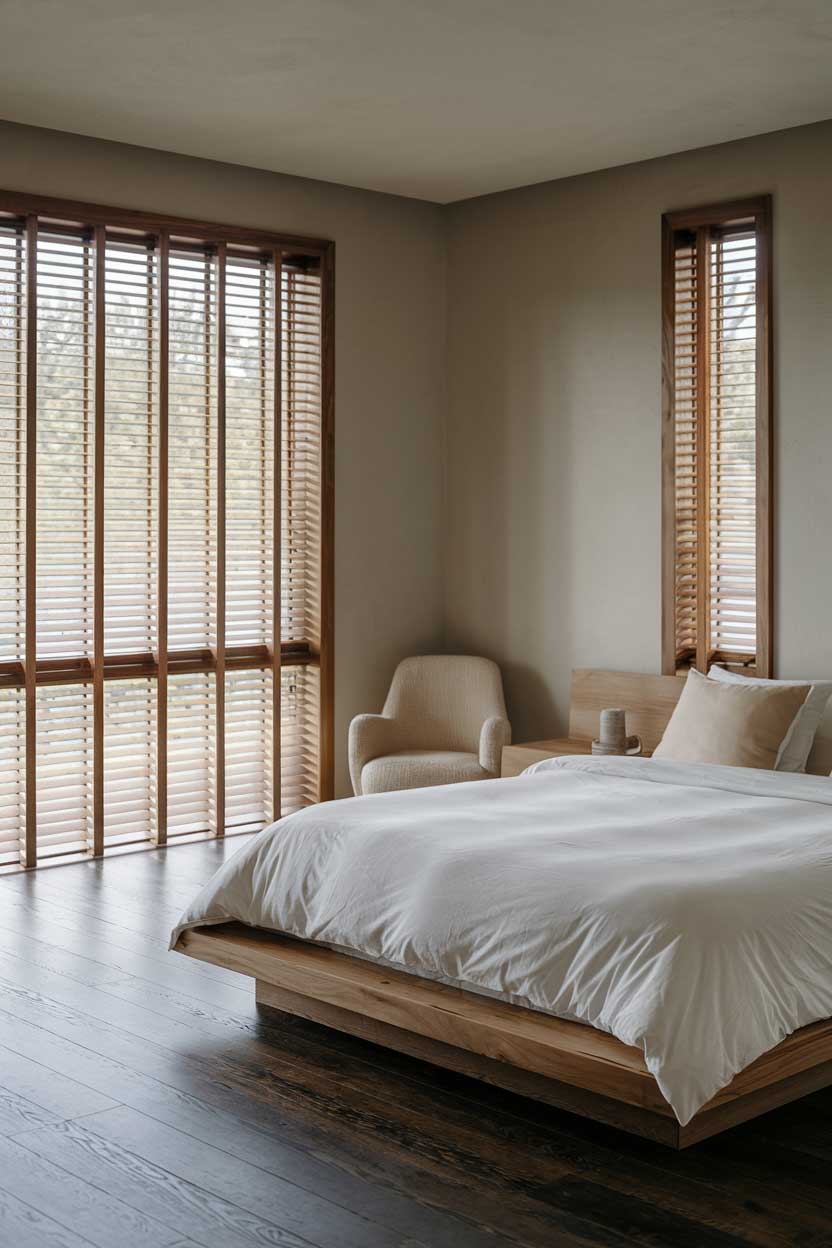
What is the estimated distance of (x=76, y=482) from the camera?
5.67 meters

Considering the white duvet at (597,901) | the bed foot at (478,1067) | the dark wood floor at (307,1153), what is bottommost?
the dark wood floor at (307,1153)

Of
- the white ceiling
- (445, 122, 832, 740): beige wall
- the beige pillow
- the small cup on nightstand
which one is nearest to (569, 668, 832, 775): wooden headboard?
(445, 122, 832, 740): beige wall

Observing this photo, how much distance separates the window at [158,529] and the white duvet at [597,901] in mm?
1894

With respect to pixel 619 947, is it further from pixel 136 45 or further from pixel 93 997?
pixel 136 45

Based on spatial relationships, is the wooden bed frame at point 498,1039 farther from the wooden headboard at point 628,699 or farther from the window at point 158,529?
the wooden headboard at point 628,699

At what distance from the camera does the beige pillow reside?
194 inches

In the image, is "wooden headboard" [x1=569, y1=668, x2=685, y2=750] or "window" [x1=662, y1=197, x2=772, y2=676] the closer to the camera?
"window" [x1=662, y1=197, x2=772, y2=676]

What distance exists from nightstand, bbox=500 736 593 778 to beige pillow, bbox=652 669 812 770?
0.67 m

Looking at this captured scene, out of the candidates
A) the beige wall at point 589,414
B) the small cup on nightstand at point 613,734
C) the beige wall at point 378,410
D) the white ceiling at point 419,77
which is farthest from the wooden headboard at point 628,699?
the white ceiling at point 419,77

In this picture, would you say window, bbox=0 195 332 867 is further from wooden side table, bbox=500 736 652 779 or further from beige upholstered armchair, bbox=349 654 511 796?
wooden side table, bbox=500 736 652 779

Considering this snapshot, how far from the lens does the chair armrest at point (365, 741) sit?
20.1ft

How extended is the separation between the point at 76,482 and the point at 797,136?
3135 mm

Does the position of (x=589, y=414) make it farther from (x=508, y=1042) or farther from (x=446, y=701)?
(x=508, y=1042)

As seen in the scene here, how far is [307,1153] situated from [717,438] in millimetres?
3635
